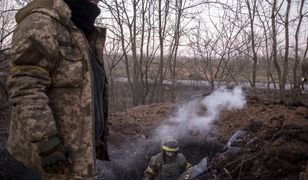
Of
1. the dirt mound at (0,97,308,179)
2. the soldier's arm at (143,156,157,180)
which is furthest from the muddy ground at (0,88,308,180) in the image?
the soldier's arm at (143,156,157,180)

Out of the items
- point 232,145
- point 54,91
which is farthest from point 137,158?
point 54,91

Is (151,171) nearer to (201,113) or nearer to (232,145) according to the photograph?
(232,145)

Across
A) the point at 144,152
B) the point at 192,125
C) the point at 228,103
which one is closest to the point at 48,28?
the point at 144,152

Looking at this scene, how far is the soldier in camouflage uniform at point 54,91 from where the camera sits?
2.00 meters

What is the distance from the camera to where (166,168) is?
6039mm

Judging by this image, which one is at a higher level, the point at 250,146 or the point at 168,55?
the point at 168,55

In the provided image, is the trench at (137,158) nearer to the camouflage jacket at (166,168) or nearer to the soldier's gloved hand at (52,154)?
the camouflage jacket at (166,168)

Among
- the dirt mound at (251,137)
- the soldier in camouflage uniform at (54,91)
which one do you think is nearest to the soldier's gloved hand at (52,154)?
the soldier in camouflage uniform at (54,91)

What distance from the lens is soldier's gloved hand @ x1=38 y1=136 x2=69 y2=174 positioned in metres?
1.97

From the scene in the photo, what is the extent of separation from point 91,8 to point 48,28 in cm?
40

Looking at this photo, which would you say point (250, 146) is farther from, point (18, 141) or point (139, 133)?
point (18, 141)

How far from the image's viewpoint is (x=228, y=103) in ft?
25.3

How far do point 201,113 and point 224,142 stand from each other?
1.34 m

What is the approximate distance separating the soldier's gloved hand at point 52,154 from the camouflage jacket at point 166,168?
4118 millimetres
